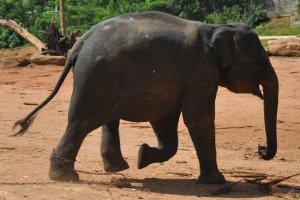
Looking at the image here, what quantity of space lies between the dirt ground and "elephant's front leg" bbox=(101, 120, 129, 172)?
0.11 meters

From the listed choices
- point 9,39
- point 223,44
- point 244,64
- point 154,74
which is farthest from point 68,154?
point 9,39

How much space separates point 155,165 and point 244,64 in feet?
6.47

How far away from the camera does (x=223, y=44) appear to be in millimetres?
7793

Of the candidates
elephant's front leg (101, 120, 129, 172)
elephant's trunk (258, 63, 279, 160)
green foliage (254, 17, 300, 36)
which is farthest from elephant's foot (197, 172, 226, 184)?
green foliage (254, 17, 300, 36)

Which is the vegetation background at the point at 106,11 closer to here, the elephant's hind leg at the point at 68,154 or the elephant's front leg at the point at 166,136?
the elephant's front leg at the point at 166,136

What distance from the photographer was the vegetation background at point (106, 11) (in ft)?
84.6

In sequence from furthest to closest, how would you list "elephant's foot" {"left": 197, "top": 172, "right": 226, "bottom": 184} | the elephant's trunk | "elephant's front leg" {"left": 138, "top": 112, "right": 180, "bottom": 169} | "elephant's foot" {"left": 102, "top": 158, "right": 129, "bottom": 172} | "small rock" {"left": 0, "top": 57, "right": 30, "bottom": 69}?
"small rock" {"left": 0, "top": 57, "right": 30, "bottom": 69}
"elephant's front leg" {"left": 138, "top": 112, "right": 180, "bottom": 169}
"elephant's foot" {"left": 102, "top": 158, "right": 129, "bottom": 172}
the elephant's trunk
"elephant's foot" {"left": 197, "top": 172, "right": 226, "bottom": 184}

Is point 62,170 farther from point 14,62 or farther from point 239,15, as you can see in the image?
point 239,15

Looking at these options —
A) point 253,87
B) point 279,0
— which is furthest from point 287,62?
point 253,87

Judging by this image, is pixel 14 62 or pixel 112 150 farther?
pixel 14 62

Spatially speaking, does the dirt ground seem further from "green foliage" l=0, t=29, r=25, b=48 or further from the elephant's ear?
"green foliage" l=0, t=29, r=25, b=48

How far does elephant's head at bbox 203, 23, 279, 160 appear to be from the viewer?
7.80 m

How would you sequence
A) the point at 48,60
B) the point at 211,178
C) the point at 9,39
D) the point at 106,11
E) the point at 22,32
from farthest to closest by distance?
1. the point at 9,39
2. the point at 106,11
3. the point at 22,32
4. the point at 48,60
5. the point at 211,178

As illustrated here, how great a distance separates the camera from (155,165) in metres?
9.26
